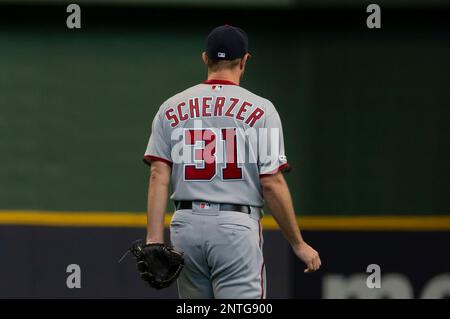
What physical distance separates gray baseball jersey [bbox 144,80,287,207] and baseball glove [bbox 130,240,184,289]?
269mm

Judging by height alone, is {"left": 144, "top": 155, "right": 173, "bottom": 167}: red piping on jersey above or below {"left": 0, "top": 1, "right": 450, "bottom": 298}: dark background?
below

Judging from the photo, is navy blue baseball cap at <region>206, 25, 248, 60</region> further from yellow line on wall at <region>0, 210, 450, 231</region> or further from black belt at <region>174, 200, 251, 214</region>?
yellow line on wall at <region>0, 210, 450, 231</region>

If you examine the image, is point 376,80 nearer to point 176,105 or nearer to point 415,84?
point 415,84

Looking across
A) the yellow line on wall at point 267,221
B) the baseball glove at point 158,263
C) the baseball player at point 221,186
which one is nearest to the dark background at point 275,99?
the yellow line on wall at point 267,221

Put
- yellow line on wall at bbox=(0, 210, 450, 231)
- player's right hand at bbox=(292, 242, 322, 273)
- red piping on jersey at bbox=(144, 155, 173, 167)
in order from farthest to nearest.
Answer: yellow line on wall at bbox=(0, 210, 450, 231) < red piping on jersey at bbox=(144, 155, 173, 167) < player's right hand at bbox=(292, 242, 322, 273)

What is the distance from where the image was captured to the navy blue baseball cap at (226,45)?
390 cm

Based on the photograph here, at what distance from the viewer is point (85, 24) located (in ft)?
21.0

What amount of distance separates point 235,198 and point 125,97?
2872 millimetres

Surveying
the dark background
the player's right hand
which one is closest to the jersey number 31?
the player's right hand

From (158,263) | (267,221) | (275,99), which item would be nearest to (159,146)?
(158,263)

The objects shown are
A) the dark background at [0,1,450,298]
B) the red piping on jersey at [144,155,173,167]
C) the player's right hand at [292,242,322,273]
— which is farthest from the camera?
the dark background at [0,1,450,298]

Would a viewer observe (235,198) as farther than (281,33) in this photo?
No

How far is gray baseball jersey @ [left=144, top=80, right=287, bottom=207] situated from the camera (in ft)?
12.5
